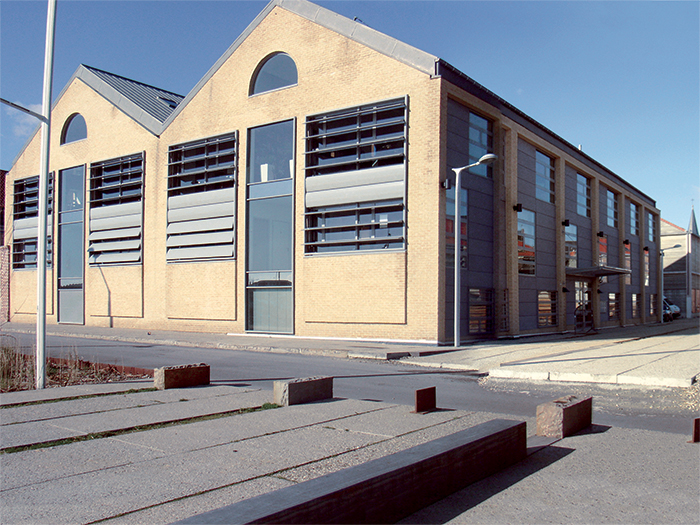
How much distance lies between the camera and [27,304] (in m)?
34.1

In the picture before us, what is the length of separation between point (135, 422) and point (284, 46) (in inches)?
784

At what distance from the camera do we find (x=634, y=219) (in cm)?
4394

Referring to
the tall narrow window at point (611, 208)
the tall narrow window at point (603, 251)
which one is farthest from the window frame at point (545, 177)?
the tall narrow window at point (611, 208)

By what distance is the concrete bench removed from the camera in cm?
324

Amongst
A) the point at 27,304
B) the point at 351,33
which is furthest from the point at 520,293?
the point at 27,304

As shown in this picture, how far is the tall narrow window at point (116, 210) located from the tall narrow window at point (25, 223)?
17.0 ft

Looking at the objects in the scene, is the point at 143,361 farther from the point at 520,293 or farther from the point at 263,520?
the point at 520,293

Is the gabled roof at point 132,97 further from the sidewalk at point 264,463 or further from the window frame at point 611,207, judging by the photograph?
the window frame at point 611,207

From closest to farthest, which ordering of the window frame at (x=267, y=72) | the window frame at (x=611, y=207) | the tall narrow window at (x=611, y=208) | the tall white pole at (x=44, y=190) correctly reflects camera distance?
the tall white pole at (x=44, y=190), the window frame at (x=267, y=72), the window frame at (x=611, y=207), the tall narrow window at (x=611, y=208)

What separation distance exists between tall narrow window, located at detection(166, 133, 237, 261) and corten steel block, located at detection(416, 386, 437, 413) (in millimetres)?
18265

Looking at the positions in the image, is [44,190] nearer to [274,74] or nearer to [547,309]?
[274,74]

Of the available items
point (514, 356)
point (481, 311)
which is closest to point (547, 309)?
point (481, 311)

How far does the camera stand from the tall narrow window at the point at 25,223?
34031mm

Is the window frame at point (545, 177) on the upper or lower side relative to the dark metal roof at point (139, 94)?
Answer: lower
